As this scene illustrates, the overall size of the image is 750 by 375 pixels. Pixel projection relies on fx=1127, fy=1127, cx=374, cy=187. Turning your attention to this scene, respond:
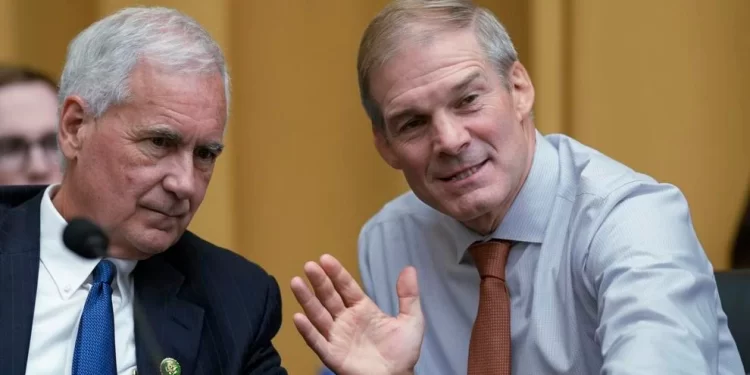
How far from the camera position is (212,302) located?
2.07m

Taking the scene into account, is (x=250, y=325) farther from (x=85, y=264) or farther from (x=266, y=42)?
(x=266, y=42)

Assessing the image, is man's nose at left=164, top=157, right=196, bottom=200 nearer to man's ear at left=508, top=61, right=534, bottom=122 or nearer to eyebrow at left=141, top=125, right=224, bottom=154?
eyebrow at left=141, top=125, right=224, bottom=154

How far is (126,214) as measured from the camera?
6.31 ft

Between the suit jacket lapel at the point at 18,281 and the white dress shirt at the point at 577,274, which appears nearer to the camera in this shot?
the white dress shirt at the point at 577,274

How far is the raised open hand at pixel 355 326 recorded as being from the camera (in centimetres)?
186

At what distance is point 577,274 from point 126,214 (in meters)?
0.79

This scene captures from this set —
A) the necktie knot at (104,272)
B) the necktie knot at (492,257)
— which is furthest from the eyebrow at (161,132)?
the necktie knot at (492,257)

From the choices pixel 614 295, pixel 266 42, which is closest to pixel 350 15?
pixel 266 42

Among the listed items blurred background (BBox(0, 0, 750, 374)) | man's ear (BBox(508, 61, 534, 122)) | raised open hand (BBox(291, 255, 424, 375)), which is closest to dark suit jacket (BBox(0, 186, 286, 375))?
raised open hand (BBox(291, 255, 424, 375))

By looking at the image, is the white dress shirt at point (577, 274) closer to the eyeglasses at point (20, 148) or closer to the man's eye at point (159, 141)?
the man's eye at point (159, 141)

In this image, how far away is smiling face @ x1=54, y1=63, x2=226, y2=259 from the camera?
6.29 feet

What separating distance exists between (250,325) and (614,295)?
677 mm

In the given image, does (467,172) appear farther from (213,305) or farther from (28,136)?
(28,136)

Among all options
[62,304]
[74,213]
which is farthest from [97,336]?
[74,213]
